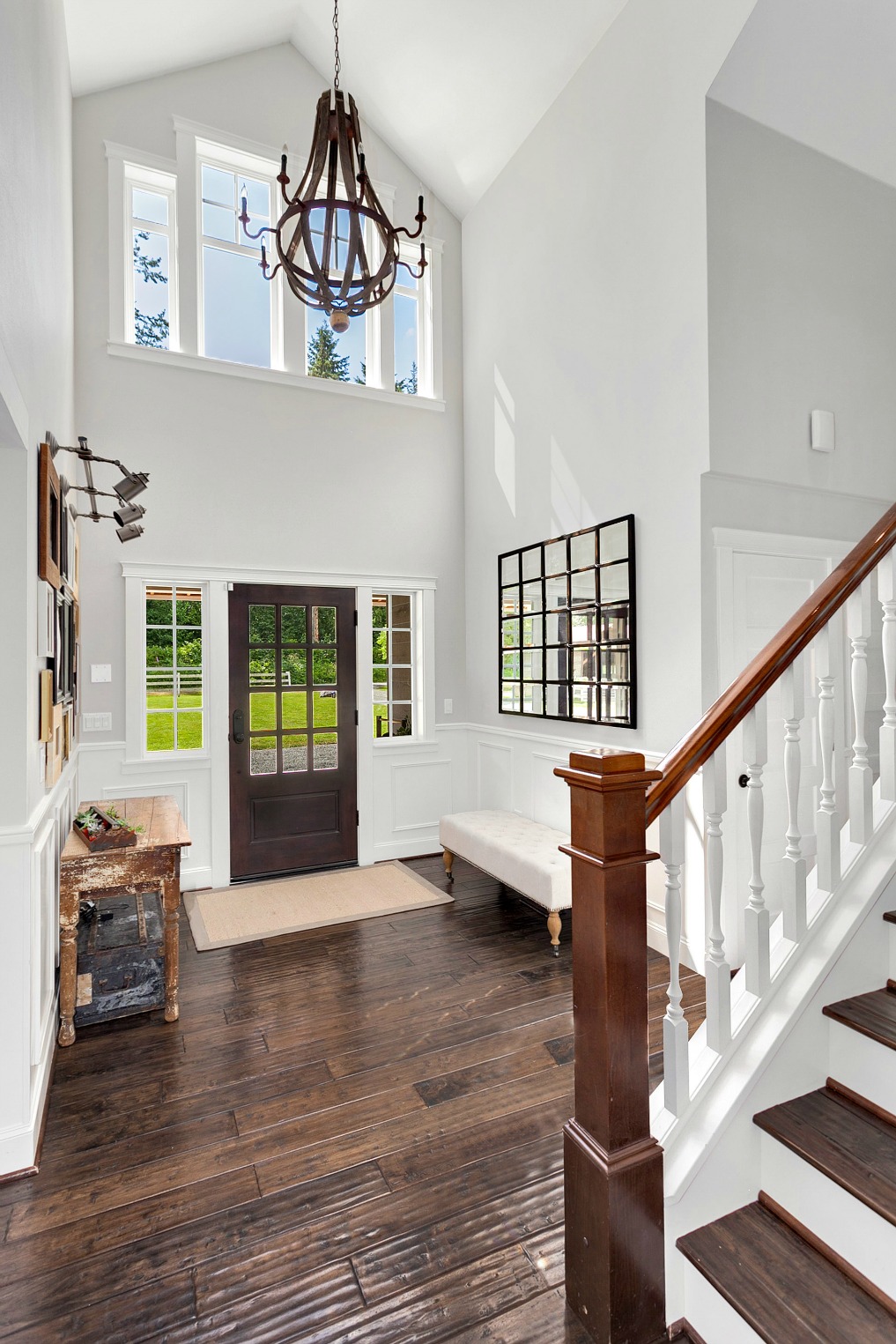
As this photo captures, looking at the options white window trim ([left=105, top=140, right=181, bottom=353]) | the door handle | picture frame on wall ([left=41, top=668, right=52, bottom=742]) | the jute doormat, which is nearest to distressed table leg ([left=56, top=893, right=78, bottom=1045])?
picture frame on wall ([left=41, top=668, right=52, bottom=742])

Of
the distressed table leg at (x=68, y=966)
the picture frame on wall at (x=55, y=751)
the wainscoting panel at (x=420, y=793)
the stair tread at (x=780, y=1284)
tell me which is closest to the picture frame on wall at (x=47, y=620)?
the picture frame on wall at (x=55, y=751)

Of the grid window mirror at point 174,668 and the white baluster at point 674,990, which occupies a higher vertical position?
the grid window mirror at point 174,668

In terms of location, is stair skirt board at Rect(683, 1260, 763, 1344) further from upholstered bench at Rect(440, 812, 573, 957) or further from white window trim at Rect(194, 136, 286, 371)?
white window trim at Rect(194, 136, 286, 371)

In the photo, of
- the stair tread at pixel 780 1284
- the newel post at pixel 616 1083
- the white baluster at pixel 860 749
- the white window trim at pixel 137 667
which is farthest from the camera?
the white window trim at pixel 137 667

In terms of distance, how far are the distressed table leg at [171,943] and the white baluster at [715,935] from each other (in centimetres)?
209

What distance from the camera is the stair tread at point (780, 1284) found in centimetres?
128

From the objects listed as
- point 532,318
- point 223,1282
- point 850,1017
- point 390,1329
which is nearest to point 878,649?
point 850,1017

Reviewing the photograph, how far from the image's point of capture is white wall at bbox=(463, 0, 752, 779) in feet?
10.6

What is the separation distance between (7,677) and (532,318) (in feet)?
12.7

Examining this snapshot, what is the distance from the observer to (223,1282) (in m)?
1.65

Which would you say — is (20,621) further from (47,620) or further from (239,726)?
→ (239,726)

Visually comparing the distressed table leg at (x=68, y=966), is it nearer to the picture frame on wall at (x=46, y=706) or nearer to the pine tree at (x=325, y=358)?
the picture frame on wall at (x=46, y=706)

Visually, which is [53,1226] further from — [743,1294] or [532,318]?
[532,318]

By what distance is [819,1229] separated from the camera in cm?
144
